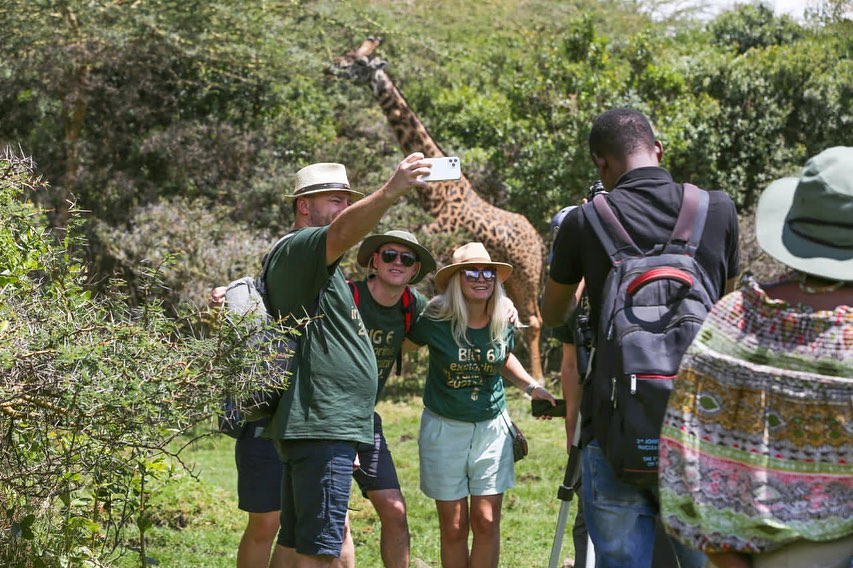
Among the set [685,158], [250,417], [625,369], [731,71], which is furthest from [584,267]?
[731,71]

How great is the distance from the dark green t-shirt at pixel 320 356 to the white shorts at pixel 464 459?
770 mm

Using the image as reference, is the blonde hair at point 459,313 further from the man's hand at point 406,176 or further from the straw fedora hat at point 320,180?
the man's hand at point 406,176

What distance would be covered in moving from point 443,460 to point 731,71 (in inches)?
397

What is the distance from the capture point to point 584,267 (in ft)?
11.3

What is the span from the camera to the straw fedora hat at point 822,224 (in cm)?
235

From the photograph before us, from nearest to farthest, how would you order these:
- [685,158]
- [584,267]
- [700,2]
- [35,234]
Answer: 1. [584,267]
2. [35,234]
3. [685,158]
4. [700,2]

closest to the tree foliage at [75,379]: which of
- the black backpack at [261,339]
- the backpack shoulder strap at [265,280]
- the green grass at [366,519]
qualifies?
the black backpack at [261,339]

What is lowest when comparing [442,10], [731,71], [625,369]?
[625,369]

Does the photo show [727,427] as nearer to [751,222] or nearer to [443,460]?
[443,460]

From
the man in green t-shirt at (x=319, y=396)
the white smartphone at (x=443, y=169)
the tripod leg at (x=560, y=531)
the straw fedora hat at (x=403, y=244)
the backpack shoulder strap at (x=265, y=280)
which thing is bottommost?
the tripod leg at (x=560, y=531)

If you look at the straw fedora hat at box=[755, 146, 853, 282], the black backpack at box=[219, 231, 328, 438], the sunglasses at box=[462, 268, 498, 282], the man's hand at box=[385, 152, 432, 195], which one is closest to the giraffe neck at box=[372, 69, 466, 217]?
the sunglasses at box=[462, 268, 498, 282]

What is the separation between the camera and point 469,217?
11.0m

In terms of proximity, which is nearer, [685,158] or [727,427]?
[727,427]

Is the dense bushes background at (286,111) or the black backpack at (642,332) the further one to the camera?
the dense bushes background at (286,111)
